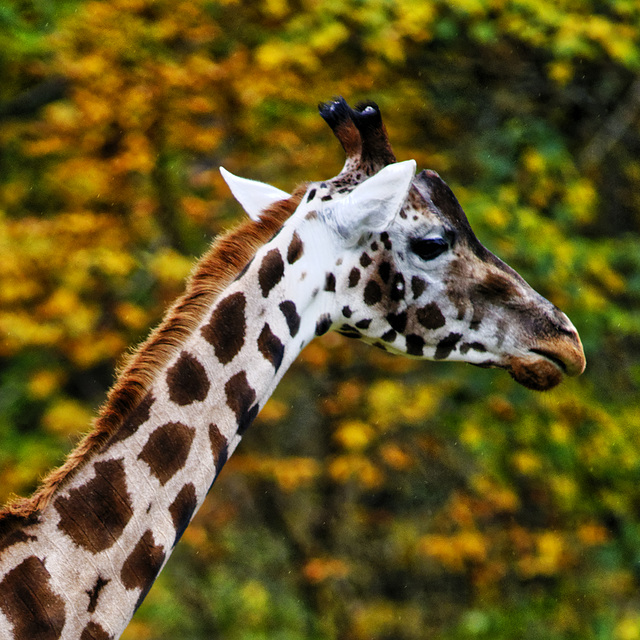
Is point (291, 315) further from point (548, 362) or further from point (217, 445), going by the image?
point (548, 362)

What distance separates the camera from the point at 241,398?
229cm

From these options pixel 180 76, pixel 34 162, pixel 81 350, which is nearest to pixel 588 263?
pixel 180 76

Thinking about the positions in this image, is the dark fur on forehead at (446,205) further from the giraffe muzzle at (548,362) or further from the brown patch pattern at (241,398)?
Answer: the brown patch pattern at (241,398)

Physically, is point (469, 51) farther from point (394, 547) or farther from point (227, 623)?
point (227, 623)

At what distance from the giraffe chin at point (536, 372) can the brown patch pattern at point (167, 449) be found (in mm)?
1254

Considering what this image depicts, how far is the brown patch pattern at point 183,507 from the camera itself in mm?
2092

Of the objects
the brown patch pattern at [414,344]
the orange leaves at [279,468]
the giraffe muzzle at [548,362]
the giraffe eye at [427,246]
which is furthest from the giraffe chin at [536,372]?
the orange leaves at [279,468]

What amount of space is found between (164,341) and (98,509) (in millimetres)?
507

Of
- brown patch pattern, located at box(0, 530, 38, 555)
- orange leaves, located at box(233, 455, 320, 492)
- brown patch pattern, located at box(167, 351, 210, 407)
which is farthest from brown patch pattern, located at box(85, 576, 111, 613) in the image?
orange leaves, located at box(233, 455, 320, 492)

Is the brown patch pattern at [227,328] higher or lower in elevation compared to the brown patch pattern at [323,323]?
higher

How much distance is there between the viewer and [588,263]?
5.99 meters

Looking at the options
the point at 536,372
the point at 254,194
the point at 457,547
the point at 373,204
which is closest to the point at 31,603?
the point at 373,204

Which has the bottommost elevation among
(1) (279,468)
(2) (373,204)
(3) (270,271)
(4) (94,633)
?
(1) (279,468)

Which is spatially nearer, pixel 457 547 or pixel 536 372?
pixel 536 372
